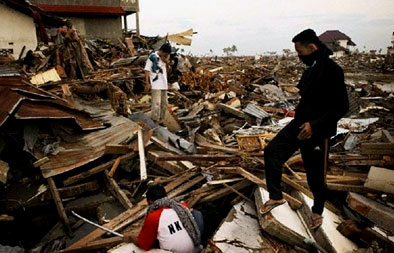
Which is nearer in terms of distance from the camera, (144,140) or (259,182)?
(259,182)

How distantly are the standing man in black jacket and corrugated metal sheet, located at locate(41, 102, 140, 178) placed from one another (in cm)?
343

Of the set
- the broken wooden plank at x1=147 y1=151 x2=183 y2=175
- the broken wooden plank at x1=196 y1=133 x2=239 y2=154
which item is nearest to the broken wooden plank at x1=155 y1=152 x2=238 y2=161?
the broken wooden plank at x1=147 y1=151 x2=183 y2=175

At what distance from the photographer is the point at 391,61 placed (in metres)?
25.6

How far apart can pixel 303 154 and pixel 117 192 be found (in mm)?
3220

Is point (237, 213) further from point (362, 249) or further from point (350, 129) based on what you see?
point (350, 129)

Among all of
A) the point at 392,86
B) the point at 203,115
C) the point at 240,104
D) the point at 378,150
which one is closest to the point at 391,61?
the point at 392,86

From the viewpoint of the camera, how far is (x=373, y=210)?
3.54 metres

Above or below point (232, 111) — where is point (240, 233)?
below

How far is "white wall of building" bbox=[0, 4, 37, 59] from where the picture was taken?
46.9ft

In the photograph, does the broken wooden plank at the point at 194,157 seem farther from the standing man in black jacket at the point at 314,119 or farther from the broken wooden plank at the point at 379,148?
the broken wooden plank at the point at 379,148

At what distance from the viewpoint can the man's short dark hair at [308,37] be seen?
9.86ft

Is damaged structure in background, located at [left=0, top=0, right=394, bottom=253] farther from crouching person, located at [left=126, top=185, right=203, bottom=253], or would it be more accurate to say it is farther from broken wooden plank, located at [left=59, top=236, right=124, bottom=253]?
crouching person, located at [left=126, top=185, right=203, bottom=253]

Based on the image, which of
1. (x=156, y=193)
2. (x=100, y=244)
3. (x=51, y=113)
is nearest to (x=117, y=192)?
(x=100, y=244)

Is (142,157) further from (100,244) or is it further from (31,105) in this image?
(31,105)
